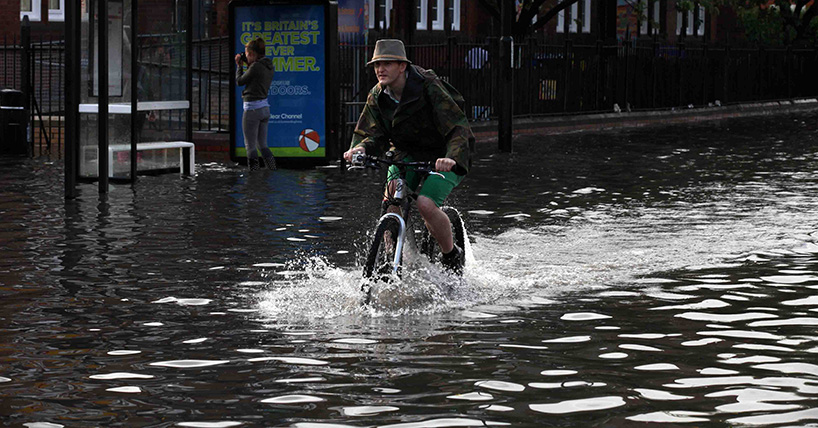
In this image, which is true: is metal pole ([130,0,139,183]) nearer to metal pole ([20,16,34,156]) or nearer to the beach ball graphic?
the beach ball graphic

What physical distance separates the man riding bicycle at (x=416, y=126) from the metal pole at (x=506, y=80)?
15.0m

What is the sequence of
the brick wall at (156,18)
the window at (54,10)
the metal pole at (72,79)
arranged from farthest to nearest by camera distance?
the window at (54,10) < the brick wall at (156,18) < the metal pole at (72,79)

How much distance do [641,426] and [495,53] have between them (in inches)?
912

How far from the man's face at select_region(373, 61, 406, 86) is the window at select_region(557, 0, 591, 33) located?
41.7 meters

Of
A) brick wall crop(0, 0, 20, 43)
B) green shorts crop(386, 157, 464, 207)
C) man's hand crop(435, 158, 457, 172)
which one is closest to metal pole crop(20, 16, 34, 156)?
brick wall crop(0, 0, 20, 43)

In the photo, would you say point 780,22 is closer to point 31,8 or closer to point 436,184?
point 31,8

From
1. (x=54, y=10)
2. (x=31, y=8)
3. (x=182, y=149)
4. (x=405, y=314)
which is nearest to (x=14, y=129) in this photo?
(x=182, y=149)

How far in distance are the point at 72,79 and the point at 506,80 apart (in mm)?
9618

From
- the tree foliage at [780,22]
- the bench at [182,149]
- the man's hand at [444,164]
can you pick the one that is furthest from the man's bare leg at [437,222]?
the tree foliage at [780,22]

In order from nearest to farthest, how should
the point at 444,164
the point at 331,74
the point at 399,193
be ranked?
1. the point at 444,164
2. the point at 399,193
3. the point at 331,74

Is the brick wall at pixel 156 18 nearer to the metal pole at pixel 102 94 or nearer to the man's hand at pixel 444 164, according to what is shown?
the metal pole at pixel 102 94

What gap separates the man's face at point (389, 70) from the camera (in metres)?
9.00

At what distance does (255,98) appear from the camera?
20266mm

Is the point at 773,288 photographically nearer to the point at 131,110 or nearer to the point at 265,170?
the point at 131,110
